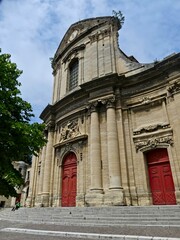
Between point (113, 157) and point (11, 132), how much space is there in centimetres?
626

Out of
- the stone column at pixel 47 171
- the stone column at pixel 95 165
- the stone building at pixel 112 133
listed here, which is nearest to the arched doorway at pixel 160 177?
the stone building at pixel 112 133

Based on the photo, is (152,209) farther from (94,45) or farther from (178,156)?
(94,45)

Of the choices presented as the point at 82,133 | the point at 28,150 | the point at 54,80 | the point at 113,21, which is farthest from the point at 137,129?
the point at 54,80

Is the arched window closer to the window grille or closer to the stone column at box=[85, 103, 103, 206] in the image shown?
the window grille

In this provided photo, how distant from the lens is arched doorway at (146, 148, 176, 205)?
387 inches

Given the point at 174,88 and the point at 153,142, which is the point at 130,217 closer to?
the point at 153,142

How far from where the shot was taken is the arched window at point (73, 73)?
16828 millimetres

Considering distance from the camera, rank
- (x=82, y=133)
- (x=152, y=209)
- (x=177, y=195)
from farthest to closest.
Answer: (x=82, y=133), (x=177, y=195), (x=152, y=209)

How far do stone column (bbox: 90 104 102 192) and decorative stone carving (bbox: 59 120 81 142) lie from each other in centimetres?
173

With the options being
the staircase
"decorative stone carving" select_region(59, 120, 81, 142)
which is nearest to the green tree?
the staircase

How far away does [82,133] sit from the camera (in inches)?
525

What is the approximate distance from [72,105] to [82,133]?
2.58 m

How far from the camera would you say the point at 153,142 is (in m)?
10.7

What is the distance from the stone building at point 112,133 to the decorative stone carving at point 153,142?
0.05 meters
